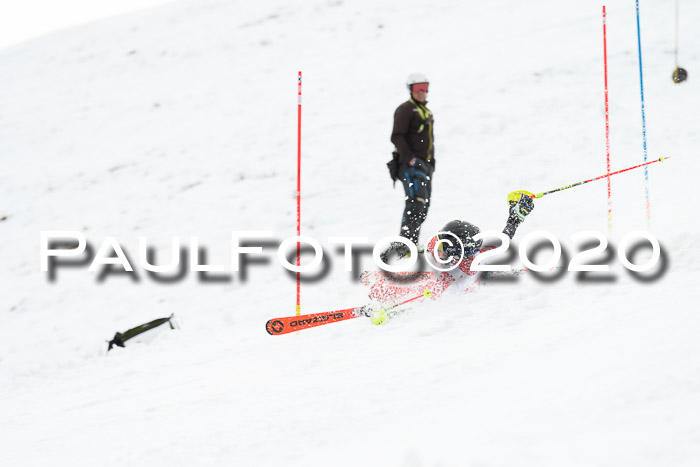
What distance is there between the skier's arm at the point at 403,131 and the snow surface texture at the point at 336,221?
60.4 inches

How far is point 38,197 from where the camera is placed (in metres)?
13.9

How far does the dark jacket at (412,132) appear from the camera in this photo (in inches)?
234

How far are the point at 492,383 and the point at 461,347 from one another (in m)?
0.86

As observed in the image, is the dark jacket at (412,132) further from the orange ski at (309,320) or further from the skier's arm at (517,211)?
the orange ski at (309,320)

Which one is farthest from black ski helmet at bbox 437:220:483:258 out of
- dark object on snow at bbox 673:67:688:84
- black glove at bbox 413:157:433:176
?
dark object on snow at bbox 673:67:688:84

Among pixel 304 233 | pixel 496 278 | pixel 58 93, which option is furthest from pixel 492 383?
pixel 58 93

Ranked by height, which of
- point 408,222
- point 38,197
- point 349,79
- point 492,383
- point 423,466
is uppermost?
point 349,79

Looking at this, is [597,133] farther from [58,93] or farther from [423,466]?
[58,93]

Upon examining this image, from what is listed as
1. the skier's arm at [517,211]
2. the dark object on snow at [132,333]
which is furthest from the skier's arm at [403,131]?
the dark object on snow at [132,333]

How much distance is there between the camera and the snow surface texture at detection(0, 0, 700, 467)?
3.46 metres

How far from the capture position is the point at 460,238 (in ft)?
19.5

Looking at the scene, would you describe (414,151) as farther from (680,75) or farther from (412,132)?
(680,75)

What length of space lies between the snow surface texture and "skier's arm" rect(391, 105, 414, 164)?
1.53 metres

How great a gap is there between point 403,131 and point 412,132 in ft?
0.43
